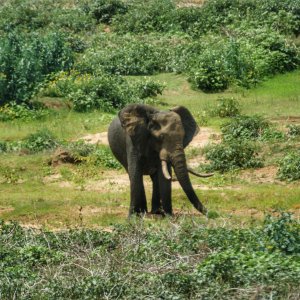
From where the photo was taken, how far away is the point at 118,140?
16562 mm

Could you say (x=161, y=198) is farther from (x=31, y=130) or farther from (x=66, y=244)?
(x=31, y=130)

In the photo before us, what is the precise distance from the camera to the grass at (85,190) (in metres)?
16.5

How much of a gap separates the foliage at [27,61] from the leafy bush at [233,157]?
7.05 m

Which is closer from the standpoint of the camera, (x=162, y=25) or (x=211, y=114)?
(x=211, y=114)

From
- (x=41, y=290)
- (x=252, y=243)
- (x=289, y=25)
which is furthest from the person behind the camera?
(x=289, y=25)

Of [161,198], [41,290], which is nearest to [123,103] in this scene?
[161,198]

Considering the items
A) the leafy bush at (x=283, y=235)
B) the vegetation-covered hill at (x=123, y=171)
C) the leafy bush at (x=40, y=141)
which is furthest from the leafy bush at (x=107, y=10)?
the leafy bush at (x=283, y=235)

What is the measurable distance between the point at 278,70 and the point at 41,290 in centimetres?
1921

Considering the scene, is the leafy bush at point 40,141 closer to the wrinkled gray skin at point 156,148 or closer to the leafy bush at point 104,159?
the leafy bush at point 104,159

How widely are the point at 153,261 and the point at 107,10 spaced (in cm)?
2637

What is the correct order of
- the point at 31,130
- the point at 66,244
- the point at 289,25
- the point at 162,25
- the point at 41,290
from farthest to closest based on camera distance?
the point at 162,25 < the point at 289,25 < the point at 31,130 < the point at 66,244 < the point at 41,290

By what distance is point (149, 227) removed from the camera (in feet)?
44.9

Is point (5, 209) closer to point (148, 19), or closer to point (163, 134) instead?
point (163, 134)

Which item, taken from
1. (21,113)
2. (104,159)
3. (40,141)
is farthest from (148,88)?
(104,159)
